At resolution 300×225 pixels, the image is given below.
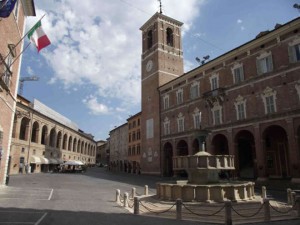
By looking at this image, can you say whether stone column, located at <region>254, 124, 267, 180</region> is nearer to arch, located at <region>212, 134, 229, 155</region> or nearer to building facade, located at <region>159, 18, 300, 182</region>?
building facade, located at <region>159, 18, 300, 182</region>

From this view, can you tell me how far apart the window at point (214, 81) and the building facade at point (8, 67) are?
21.6 m

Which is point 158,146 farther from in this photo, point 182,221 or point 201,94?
point 182,221

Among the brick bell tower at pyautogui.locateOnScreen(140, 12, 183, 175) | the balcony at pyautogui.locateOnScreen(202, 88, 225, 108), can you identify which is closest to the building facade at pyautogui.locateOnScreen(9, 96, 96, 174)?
the brick bell tower at pyautogui.locateOnScreen(140, 12, 183, 175)

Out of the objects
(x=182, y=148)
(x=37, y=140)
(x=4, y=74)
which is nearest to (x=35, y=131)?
(x=37, y=140)

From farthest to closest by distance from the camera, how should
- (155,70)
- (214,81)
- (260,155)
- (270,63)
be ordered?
1. (155,70)
2. (214,81)
3. (270,63)
4. (260,155)

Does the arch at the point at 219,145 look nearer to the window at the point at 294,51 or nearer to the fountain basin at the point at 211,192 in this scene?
the window at the point at 294,51

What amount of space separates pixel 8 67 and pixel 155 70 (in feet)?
100

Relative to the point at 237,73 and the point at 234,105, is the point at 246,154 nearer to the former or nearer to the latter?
the point at 234,105

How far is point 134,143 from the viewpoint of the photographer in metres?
58.9

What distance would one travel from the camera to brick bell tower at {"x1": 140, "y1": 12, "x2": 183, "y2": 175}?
44.6 meters

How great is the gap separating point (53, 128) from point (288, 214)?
2265 inches

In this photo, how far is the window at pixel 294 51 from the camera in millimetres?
24344

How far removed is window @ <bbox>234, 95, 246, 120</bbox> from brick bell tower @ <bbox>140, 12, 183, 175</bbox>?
1629 centimetres

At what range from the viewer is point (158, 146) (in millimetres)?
43125
